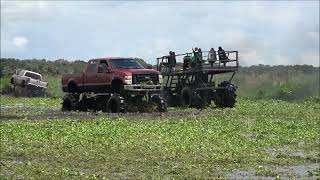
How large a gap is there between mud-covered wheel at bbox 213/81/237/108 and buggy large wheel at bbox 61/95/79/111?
22.9 ft

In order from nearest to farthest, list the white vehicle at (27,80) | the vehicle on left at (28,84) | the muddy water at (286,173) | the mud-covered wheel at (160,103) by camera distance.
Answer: the muddy water at (286,173), the mud-covered wheel at (160,103), the white vehicle at (27,80), the vehicle on left at (28,84)

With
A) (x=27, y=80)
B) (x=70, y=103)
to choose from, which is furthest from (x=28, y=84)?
(x=70, y=103)

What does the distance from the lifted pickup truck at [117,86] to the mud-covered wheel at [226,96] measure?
15.2 ft

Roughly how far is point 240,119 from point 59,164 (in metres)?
11.4

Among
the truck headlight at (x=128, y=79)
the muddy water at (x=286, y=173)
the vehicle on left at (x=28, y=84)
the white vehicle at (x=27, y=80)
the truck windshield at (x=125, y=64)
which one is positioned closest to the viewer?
the muddy water at (x=286, y=173)

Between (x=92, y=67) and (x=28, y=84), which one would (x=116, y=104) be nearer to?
(x=92, y=67)

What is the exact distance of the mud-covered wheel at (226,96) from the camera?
30.7 m

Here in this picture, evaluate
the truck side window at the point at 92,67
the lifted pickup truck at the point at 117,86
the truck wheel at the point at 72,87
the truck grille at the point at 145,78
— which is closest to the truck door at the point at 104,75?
the lifted pickup truck at the point at 117,86

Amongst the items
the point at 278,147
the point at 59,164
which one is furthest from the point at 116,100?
the point at 59,164

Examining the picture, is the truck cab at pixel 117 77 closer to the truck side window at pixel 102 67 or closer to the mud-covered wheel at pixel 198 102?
the truck side window at pixel 102 67

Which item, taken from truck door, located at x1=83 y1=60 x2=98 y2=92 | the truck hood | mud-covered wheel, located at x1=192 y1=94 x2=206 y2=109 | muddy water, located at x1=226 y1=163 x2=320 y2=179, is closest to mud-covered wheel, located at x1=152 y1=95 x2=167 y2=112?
the truck hood

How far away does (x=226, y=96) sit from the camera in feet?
101

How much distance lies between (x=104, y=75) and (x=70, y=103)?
3.34m

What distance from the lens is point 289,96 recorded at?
132 ft
